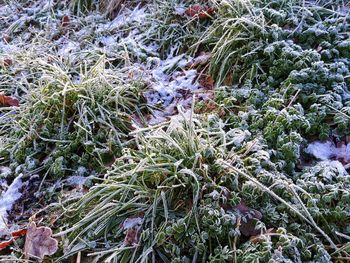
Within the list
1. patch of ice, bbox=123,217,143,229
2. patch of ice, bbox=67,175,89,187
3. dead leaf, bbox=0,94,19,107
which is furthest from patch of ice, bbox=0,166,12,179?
patch of ice, bbox=123,217,143,229

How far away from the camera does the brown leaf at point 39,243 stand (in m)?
1.99

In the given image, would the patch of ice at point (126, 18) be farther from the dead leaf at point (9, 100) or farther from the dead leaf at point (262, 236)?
the dead leaf at point (262, 236)

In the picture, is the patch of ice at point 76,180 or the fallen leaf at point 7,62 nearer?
the patch of ice at point 76,180

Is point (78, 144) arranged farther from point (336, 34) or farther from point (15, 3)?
point (15, 3)

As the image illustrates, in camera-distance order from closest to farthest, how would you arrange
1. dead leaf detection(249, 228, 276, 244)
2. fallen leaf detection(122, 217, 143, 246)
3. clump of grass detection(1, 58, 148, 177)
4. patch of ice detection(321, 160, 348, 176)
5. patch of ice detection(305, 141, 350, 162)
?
dead leaf detection(249, 228, 276, 244) < fallen leaf detection(122, 217, 143, 246) < patch of ice detection(321, 160, 348, 176) < patch of ice detection(305, 141, 350, 162) < clump of grass detection(1, 58, 148, 177)

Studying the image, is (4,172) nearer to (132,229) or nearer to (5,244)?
(5,244)

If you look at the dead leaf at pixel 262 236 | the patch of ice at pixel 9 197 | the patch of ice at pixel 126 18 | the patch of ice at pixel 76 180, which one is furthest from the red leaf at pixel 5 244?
the patch of ice at pixel 126 18

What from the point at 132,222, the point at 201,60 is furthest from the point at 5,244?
the point at 201,60

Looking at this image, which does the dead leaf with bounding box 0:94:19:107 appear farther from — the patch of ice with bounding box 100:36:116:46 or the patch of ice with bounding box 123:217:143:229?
the patch of ice with bounding box 123:217:143:229

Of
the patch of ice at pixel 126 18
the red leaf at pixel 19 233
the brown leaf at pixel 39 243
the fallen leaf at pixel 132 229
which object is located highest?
the patch of ice at pixel 126 18

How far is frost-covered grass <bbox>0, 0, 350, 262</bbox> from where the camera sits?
1.91m

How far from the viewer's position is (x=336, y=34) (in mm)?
2783

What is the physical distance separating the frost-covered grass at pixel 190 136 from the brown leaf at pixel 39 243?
0.06 metres

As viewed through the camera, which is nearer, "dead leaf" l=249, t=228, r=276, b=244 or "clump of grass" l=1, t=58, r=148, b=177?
"dead leaf" l=249, t=228, r=276, b=244
